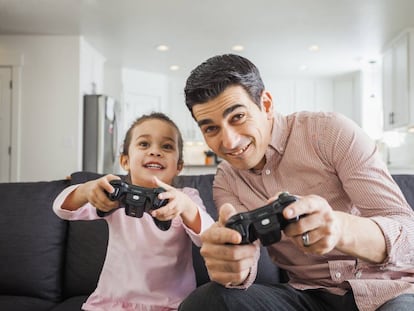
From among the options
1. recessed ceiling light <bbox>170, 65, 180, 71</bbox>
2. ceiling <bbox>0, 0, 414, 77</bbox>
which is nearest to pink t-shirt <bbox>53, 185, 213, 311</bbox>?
ceiling <bbox>0, 0, 414, 77</bbox>

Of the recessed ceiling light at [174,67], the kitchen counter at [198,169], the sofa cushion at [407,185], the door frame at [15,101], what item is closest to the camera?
the sofa cushion at [407,185]

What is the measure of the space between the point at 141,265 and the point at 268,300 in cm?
47

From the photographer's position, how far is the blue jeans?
2.87 ft

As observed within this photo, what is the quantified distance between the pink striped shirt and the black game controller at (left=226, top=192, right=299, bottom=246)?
11.2 inches

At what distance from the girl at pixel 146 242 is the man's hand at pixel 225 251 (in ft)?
1.13

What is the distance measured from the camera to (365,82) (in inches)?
262

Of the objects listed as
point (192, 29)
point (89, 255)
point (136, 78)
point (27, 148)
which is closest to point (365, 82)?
point (192, 29)

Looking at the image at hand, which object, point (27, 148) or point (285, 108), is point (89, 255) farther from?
point (285, 108)

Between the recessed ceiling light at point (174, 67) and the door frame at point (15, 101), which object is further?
the recessed ceiling light at point (174, 67)

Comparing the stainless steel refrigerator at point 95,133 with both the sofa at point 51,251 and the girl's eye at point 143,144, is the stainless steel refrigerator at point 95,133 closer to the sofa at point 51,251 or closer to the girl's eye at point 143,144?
the sofa at point 51,251

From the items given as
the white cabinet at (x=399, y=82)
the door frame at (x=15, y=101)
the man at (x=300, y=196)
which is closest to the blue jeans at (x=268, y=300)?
the man at (x=300, y=196)

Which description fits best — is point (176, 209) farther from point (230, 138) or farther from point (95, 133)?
point (95, 133)

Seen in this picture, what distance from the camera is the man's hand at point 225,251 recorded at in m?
0.72

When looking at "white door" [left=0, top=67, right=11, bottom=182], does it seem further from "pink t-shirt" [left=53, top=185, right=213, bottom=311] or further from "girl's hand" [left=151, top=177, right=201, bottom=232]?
"girl's hand" [left=151, top=177, right=201, bottom=232]
